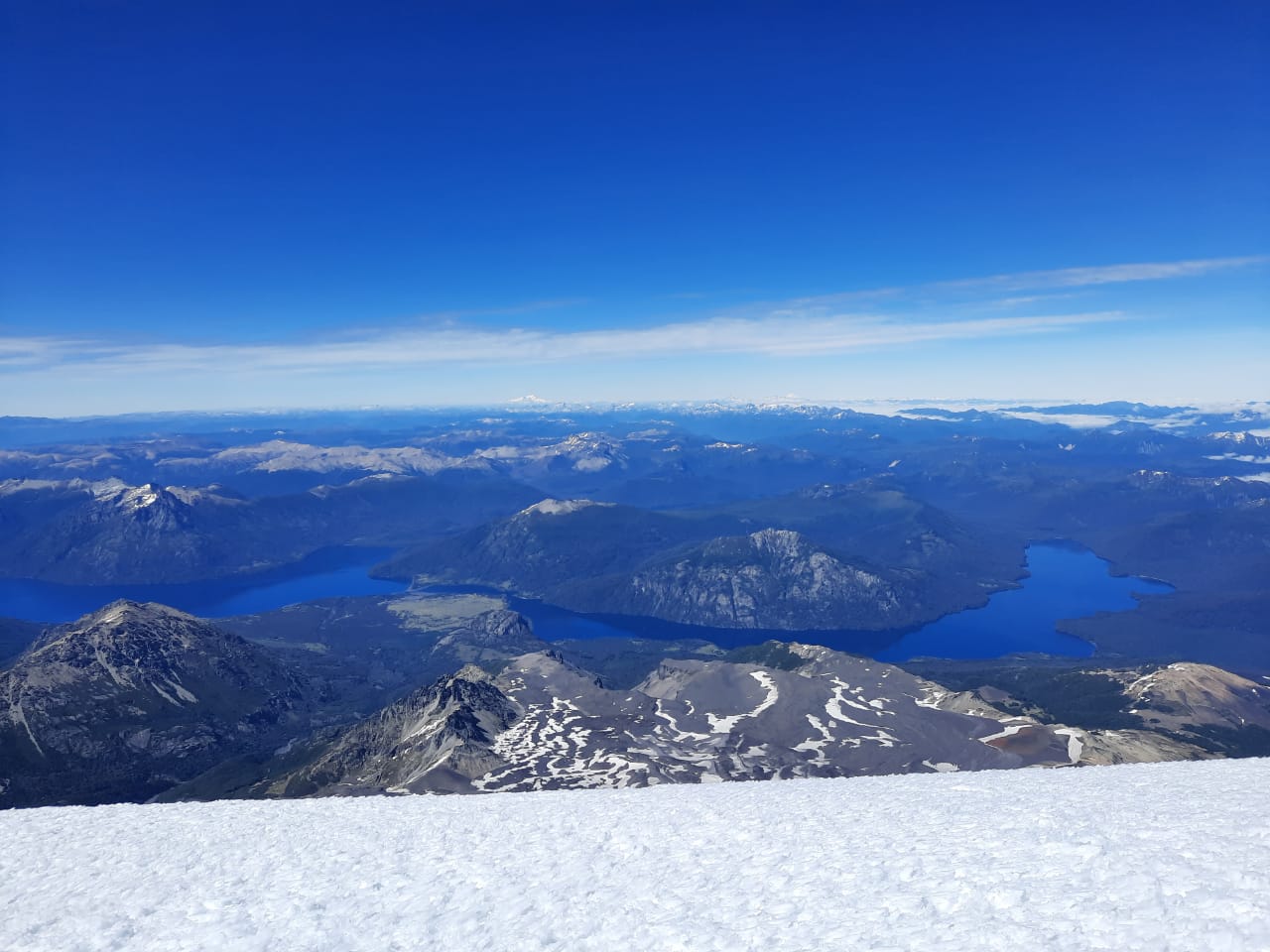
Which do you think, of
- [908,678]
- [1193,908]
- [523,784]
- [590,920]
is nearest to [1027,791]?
[1193,908]

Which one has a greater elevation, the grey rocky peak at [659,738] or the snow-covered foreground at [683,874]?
the snow-covered foreground at [683,874]

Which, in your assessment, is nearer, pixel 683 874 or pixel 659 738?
pixel 683 874

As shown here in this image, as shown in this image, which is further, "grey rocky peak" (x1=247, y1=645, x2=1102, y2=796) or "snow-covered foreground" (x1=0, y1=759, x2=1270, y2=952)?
"grey rocky peak" (x1=247, y1=645, x2=1102, y2=796)

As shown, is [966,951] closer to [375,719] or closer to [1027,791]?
[1027,791]

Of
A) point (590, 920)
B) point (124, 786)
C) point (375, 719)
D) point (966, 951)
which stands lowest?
point (124, 786)

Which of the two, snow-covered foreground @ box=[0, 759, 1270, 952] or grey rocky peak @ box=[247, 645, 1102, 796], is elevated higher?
snow-covered foreground @ box=[0, 759, 1270, 952]

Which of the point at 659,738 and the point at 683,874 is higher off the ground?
the point at 683,874

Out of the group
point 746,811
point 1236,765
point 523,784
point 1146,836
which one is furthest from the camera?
point 523,784

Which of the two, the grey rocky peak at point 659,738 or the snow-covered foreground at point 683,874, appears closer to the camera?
the snow-covered foreground at point 683,874
